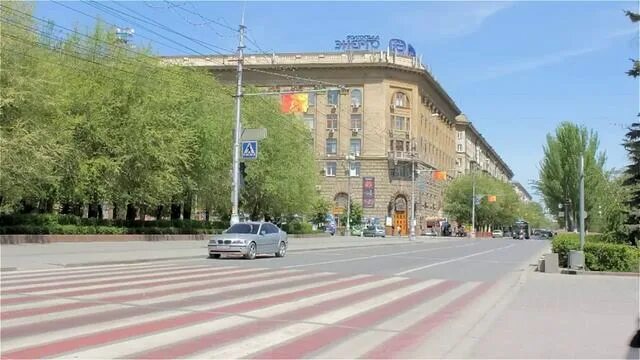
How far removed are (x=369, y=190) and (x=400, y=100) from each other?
14.6 m

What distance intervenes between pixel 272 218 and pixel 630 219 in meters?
41.2

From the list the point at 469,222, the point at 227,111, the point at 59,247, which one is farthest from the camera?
the point at 469,222

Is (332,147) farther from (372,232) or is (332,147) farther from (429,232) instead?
(429,232)

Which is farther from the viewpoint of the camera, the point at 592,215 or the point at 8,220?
the point at 592,215

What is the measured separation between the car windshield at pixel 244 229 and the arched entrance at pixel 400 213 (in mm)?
72024

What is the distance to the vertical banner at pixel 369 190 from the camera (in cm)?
9831

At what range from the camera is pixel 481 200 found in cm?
11400

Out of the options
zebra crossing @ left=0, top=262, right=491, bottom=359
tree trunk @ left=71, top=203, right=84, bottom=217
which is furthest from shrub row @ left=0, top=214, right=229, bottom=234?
zebra crossing @ left=0, top=262, right=491, bottom=359

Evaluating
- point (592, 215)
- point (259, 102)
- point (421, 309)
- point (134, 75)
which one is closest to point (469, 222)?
point (592, 215)

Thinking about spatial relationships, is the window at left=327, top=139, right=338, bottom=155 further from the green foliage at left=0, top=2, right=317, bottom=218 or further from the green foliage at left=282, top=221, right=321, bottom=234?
the green foliage at left=0, top=2, right=317, bottom=218

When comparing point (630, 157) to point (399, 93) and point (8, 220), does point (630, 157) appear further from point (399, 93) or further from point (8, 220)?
point (399, 93)

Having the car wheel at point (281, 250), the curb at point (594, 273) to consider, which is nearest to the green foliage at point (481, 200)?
the car wheel at point (281, 250)

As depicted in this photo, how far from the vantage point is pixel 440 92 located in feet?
392

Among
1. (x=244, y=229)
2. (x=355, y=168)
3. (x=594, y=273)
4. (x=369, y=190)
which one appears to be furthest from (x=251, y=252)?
(x=355, y=168)
